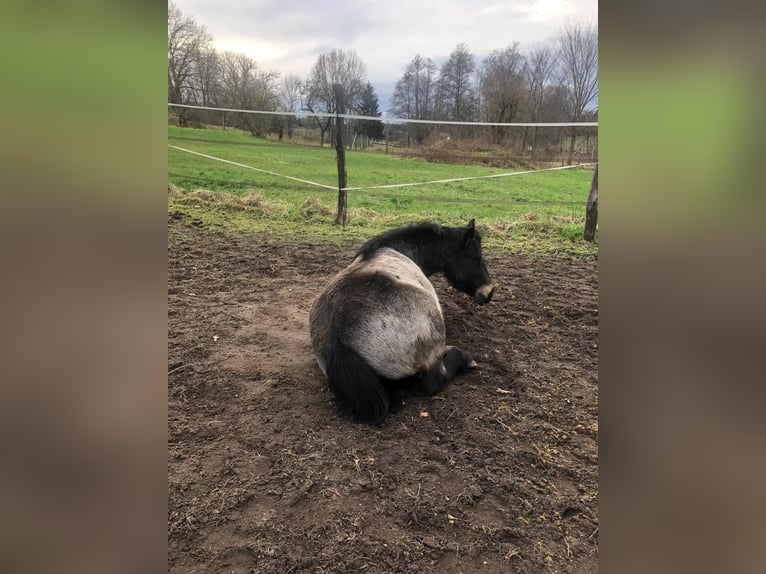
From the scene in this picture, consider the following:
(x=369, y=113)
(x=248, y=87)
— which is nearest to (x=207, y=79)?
(x=248, y=87)

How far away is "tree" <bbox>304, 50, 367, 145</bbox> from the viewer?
592 centimetres

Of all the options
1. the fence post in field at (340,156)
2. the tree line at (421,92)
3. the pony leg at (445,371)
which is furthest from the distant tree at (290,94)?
the pony leg at (445,371)

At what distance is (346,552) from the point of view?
1862 mm

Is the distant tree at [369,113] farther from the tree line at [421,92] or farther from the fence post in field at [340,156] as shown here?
the fence post in field at [340,156]

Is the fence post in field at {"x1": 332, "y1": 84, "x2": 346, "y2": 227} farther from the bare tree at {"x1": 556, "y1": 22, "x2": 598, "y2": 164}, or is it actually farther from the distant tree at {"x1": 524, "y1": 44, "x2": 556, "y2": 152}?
the distant tree at {"x1": 524, "y1": 44, "x2": 556, "y2": 152}

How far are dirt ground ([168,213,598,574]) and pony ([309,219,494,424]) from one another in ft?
0.47

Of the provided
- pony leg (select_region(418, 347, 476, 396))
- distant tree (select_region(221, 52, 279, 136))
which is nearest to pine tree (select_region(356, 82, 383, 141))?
distant tree (select_region(221, 52, 279, 136))
